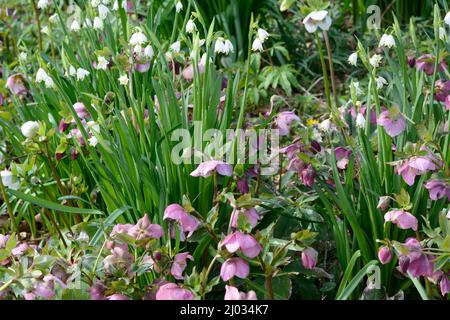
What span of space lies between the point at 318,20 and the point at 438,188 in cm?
50

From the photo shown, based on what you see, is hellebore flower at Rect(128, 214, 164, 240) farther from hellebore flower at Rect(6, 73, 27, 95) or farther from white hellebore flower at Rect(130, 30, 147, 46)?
hellebore flower at Rect(6, 73, 27, 95)

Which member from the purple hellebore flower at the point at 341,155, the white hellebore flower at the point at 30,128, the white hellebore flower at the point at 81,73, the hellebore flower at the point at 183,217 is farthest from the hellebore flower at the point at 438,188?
the white hellebore flower at the point at 81,73

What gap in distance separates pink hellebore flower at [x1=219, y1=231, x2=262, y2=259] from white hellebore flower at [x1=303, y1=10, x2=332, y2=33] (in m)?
0.60

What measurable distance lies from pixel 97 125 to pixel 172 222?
1.32 ft

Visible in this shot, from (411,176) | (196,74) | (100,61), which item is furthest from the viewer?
(100,61)

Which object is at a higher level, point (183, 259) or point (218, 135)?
point (218, 135)

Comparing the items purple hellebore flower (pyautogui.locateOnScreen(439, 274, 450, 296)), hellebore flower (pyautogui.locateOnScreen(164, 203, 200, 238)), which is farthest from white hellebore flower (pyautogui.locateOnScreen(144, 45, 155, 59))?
purple hellebore flower (pyautogui.locateOnScreen(439, 274, 450, 296))

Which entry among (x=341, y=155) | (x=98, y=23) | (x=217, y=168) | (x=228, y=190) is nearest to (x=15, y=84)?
(x=98, y=23)

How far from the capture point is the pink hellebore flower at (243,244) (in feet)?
4.90

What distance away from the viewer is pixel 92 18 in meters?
2.47

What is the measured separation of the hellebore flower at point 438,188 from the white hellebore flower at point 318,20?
455 millimetres

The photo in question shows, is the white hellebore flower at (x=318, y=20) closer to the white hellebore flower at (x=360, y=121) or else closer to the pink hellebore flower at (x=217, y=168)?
the white hellebore flower at (x=360, y=121)
